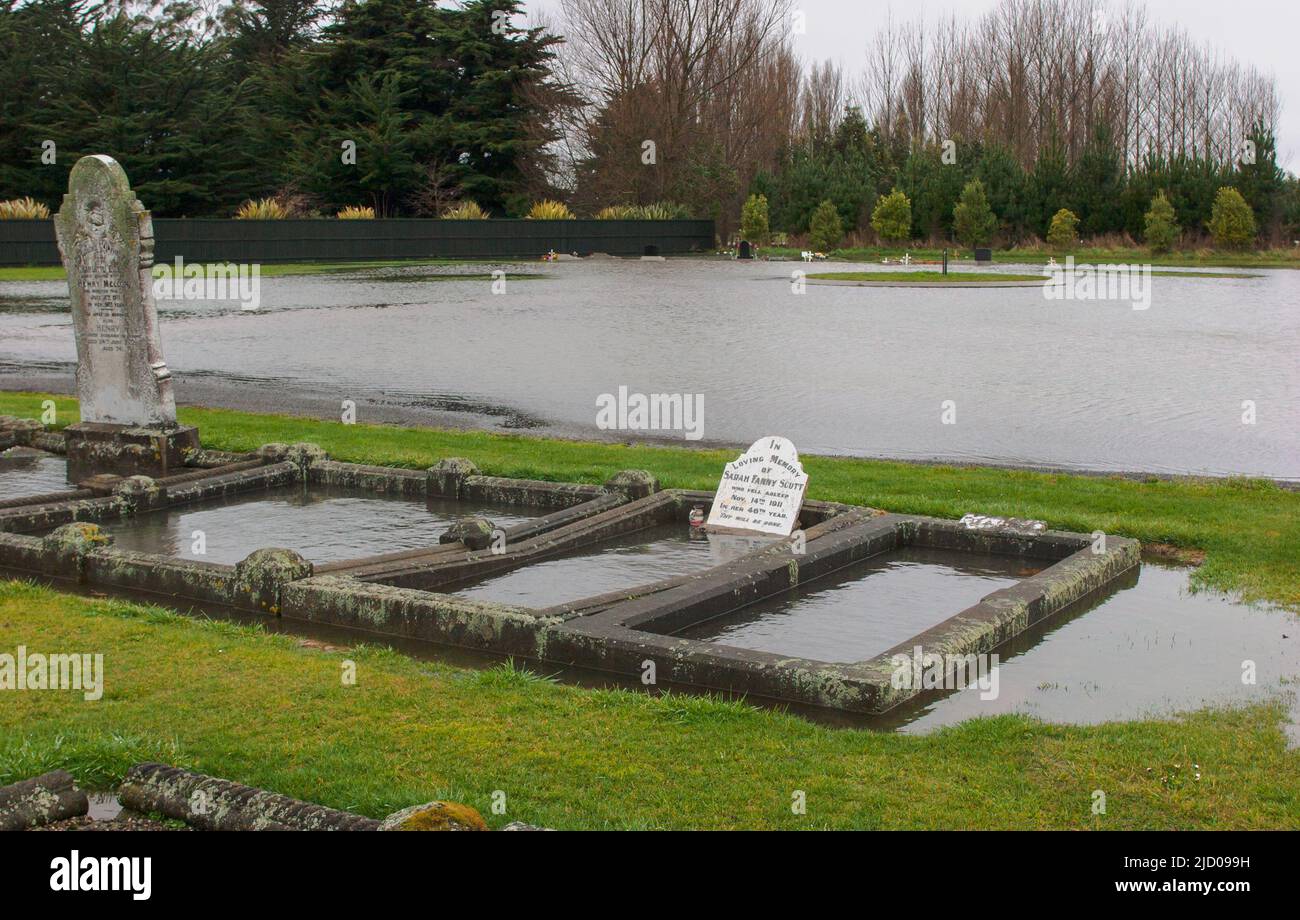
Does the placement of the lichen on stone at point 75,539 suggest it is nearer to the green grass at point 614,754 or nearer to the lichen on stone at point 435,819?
the green grass at point 614,754

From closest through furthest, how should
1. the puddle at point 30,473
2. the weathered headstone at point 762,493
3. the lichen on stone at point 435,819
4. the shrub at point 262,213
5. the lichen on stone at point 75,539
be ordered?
the lichen on stone at point 435,819 < the lichen on stone at point 75,539 < the weathered headstone at point 762,493 < the puddle at point 30,473 < the shrub at point 262,213

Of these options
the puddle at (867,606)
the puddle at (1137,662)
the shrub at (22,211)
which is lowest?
the puddle at (1137,662)

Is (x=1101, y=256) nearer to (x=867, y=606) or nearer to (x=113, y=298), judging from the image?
(x=113, y=298)

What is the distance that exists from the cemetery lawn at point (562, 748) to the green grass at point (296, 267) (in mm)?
33805

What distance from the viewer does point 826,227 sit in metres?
57.3

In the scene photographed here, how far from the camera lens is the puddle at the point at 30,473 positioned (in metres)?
12.3

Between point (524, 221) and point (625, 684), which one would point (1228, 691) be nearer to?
point (625, 684)

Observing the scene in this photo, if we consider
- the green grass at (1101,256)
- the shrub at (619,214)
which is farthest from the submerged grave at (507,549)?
the shrub at (619,214)

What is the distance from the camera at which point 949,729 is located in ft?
20.6

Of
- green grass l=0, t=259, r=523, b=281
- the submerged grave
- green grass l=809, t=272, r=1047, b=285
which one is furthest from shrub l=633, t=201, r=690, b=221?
the submerged grave

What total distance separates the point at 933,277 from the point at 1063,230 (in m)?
16.8

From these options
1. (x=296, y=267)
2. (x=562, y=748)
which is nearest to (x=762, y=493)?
(x=562, y=748)
